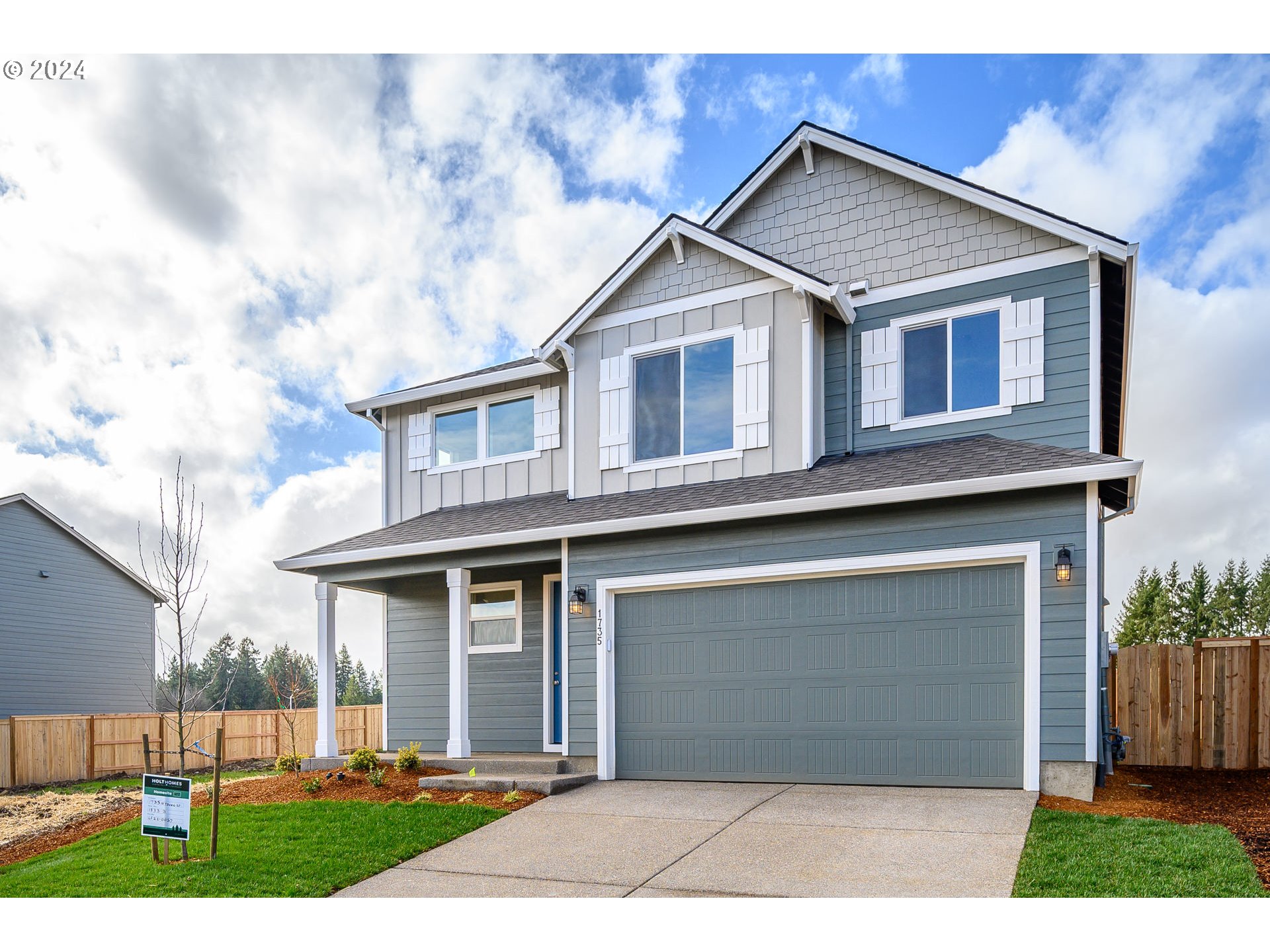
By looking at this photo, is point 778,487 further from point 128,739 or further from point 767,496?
point 128,739

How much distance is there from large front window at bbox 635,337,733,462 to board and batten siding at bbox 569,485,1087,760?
4.73ft

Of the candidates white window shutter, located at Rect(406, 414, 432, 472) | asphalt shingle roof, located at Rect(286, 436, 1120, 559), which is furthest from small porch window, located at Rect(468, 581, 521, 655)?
white window shutter, located at Rect(406, 414, 432, 472)

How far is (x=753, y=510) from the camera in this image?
30.0ft

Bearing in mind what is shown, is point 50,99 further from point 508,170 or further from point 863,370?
point 863,370

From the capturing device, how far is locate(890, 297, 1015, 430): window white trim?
9.97m

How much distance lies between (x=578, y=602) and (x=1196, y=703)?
23.1ft

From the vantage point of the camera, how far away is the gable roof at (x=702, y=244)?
33.4 ft

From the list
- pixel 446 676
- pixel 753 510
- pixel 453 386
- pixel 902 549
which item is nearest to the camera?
pixel 902 549

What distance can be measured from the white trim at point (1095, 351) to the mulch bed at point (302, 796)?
6.47 metres

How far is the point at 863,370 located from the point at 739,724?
4167mm

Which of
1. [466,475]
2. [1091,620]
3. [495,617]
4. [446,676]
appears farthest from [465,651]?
→ [1091,620]

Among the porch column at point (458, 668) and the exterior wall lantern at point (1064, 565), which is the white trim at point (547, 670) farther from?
the exterior wall lantern at point (1064, 565)

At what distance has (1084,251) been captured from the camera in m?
9.66
